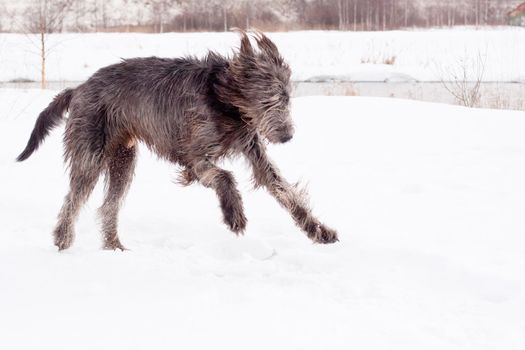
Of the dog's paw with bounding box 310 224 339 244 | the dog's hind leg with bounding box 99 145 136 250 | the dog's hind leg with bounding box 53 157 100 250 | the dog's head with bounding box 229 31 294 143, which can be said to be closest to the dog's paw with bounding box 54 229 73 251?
the dog's hind leg with bounding box 53 157 100 250

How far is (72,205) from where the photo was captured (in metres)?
5.03

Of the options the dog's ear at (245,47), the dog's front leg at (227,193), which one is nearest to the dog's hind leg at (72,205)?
the dog's front leg at (227,193)

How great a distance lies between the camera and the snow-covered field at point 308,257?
3.26m

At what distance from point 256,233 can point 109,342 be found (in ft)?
7.38

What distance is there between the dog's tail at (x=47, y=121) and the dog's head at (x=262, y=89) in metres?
1.36

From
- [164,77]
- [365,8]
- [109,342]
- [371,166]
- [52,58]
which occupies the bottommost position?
[109,342]

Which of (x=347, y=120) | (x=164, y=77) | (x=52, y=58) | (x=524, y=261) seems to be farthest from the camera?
(x=52, y=58)

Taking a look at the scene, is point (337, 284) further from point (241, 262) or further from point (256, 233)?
point (256, 233)

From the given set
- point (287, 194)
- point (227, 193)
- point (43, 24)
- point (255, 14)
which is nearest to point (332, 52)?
point (255, 14)

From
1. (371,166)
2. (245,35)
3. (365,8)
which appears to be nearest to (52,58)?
(365,8)

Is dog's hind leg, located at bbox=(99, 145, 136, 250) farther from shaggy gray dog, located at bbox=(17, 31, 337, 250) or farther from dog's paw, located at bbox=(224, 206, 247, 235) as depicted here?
dog's paw, located at bbox=(224, 206, 247, 235)

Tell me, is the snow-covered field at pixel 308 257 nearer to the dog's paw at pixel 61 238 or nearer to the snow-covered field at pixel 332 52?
the dog's paw at pixel 61 238

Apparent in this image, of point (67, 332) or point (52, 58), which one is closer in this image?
point (67, 332)

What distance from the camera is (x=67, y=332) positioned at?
3197 millimetres
